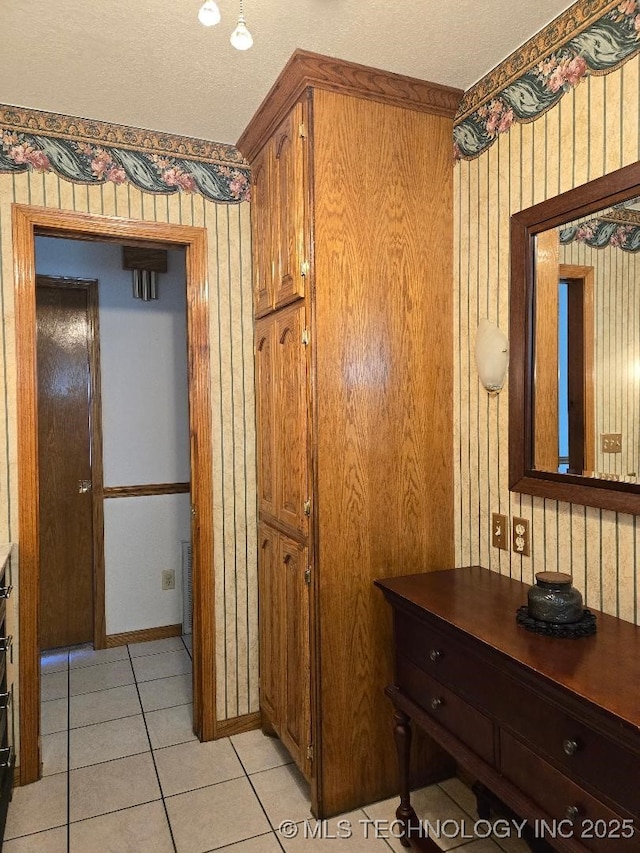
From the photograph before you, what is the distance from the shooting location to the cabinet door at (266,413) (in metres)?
2.34

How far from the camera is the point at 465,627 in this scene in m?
1.50

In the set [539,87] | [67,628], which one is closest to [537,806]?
[539,87]

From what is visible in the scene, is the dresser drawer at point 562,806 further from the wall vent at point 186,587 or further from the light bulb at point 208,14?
the wall vent at point 186,587

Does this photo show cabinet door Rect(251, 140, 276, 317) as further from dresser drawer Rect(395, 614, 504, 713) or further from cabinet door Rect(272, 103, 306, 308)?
dresser drawer Rect(395, 614, 504, 713)

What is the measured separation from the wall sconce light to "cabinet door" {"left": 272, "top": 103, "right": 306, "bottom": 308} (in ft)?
2.13

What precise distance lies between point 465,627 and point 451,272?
4.30 feet

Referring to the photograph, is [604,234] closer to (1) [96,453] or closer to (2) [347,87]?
(2) [347,87]

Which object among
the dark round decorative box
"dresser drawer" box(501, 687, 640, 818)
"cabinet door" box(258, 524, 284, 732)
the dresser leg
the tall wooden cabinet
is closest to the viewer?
"dresser drawer" box(501, 687, 640, 818)

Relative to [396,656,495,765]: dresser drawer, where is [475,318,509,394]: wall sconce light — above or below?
above

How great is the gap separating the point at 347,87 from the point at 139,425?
2339 millimetres

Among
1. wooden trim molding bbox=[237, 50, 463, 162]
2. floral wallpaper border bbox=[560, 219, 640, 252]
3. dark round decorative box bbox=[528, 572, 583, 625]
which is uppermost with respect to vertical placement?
wooden trim molding bbox=[237, 50, 463, 162]

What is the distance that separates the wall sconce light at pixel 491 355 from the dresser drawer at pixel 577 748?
100cm

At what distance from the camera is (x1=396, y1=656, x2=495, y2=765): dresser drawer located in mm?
1472

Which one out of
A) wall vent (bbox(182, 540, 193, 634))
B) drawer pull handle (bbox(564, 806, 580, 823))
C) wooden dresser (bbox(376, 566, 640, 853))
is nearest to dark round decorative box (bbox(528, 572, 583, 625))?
wooden dresser (bbox(376, 566, 640, 853))
